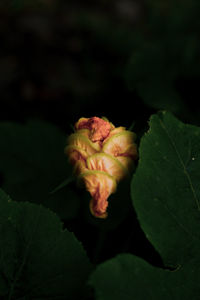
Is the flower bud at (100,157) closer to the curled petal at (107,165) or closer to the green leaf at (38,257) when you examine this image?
the curled petal at (107,165)

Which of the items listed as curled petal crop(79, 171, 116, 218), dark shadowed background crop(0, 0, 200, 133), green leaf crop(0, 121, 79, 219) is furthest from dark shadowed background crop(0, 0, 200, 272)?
curled petal crop(79, 171, 116, 218)

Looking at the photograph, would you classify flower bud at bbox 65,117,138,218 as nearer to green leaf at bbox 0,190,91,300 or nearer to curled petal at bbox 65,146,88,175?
curled petal at bbox 65,146,88,175

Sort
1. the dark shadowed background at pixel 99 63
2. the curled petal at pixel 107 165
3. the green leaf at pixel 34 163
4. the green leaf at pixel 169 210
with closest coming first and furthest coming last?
1. the green leaf at pixel 169 210
2. the curled petal at pixel 107 165
3. the green leaf at pixel 34 163
4. the dark shadowed background at pixel 99 63

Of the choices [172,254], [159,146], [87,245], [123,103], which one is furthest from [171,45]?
[172,254]

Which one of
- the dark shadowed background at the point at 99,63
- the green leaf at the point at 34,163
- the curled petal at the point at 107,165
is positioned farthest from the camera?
the dark shadowed background at the point at 99,63

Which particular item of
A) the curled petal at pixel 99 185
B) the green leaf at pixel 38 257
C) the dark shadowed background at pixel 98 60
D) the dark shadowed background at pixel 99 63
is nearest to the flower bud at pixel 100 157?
the curled petal at pixel 99 185

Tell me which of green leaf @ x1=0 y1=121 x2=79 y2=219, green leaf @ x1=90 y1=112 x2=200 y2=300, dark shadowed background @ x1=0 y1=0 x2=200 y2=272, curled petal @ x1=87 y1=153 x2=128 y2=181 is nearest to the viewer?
green leaf @ x1=90 y1=112 x2=200 y2=300

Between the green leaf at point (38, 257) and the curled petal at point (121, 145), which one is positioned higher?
the curled petal at point (121, 145)
